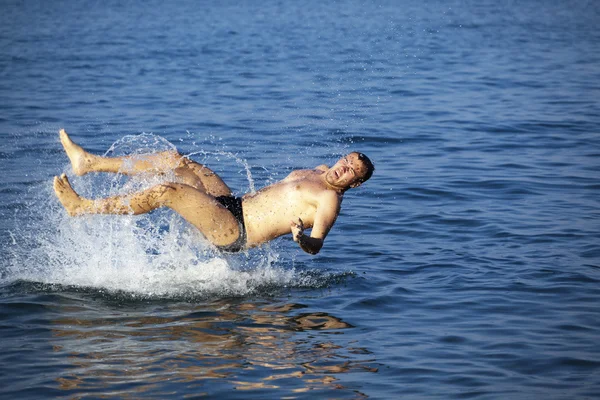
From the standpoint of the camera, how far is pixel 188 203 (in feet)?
29.2

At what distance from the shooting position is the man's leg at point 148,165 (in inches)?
365

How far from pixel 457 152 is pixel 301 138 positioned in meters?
2.93

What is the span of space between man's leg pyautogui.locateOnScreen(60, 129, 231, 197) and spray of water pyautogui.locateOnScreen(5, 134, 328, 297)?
0.12m

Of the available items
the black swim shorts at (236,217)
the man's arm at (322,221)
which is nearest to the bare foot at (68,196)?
the black swim shorts at (236,217)

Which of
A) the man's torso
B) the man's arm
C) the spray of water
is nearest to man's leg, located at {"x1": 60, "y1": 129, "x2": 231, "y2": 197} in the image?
the spray of water

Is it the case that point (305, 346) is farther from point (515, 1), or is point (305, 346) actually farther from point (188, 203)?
point (515, 1)

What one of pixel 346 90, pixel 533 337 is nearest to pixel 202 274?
pixel 533 337

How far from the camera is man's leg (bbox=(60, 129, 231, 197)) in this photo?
9.27m

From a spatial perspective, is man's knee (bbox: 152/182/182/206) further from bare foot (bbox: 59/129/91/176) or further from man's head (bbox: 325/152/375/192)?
man's head (bbox: 325/152/375/192)

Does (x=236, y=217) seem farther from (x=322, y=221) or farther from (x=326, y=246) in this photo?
(x=326, y=246)

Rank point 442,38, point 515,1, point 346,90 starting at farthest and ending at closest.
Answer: point 515,1 < point 442,38 < point 346,90

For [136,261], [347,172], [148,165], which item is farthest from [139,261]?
[347,172]

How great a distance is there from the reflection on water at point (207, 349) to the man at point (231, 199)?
30.8 inches

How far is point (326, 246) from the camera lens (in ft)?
37.0
